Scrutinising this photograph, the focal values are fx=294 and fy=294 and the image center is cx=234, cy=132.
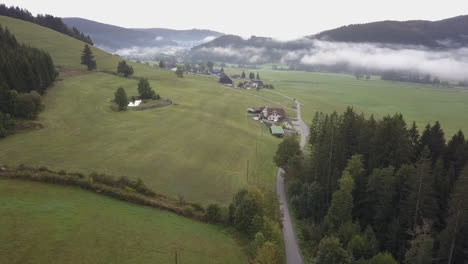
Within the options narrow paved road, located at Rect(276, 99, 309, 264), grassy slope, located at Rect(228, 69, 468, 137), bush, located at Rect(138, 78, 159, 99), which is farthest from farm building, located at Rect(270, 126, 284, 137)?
bush, located at Rect(138, 78, 159, 99)

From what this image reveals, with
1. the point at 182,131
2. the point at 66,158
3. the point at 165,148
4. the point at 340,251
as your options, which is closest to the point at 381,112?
the point at 182,131

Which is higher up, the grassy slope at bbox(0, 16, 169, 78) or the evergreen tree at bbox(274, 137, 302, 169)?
the grassy slope at bbox(0, 16, 169, 78)

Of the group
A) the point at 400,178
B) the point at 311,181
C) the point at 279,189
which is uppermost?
the point at 400,178

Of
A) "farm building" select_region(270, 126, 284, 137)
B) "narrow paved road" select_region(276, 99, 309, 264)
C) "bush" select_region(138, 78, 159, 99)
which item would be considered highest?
"bush" select_region(138, 78, 159, 99)

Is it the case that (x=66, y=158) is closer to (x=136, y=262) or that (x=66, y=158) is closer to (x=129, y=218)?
(x=129, y=218)

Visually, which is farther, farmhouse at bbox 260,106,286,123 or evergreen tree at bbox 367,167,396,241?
farmhouse at bbox 260,106,286,123

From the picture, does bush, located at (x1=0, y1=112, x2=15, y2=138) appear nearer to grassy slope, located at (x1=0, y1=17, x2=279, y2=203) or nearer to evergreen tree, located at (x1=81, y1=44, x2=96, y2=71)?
grassy slope, located at (x1=0, y1=17, x2=279, y2=203)
